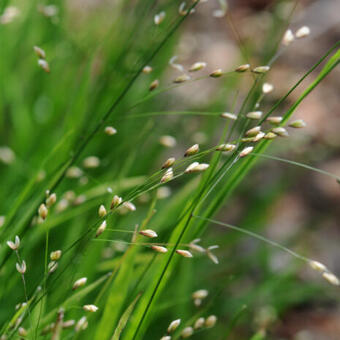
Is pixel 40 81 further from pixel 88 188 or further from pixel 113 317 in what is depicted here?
pixel 113 317

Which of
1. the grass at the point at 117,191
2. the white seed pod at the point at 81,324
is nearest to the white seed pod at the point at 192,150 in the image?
the grass at the point at 117,191

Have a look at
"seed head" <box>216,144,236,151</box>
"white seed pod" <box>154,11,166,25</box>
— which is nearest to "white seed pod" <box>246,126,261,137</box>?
"seed head" <box>216,144,236,151</box>

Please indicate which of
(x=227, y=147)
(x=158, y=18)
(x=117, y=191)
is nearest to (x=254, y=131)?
(x=227, y=147)

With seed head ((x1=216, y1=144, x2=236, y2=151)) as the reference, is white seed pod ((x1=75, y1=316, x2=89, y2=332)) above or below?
below

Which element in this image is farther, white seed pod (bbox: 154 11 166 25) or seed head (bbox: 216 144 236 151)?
white seed pod (bbox: 154 11 166 25)

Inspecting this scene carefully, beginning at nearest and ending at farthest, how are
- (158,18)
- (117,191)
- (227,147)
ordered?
(227,147) < (158,18) < (117,191)

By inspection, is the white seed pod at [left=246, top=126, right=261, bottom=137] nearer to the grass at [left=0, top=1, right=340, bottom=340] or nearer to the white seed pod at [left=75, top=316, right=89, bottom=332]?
the grass at [left=0, top=1, right=340, bottom=340]

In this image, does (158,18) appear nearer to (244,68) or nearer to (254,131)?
(244,68)

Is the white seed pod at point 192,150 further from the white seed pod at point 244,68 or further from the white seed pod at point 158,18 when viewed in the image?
the white seed pod at point 158,18
